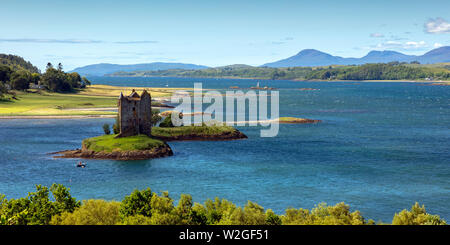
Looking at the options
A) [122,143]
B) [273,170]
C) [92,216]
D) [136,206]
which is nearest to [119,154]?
[122,143]

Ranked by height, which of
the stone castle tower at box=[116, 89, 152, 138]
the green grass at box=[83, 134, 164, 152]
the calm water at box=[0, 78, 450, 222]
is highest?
the stone castle tower at box=[116, 89, 152, 138]

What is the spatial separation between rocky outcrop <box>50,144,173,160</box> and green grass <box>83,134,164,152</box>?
98 cm

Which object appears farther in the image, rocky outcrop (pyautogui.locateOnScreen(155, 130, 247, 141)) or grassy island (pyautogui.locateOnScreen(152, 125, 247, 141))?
rocky outcrop (pyautogui.locateOnScreen(155, 130, 247, 141))

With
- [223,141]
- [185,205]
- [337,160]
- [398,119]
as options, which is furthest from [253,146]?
[398,119]

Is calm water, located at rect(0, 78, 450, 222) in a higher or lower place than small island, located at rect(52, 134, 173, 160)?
lower

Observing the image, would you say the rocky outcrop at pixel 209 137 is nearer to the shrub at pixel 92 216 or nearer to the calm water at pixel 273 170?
the calm water at pixel 273 170

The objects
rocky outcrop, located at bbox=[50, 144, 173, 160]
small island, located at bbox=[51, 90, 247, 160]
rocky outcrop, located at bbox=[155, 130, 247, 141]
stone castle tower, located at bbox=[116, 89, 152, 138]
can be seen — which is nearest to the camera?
rocky outcrop, located at bbox=[50, 144, 173, 160]

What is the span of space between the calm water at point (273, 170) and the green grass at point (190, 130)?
621 cm

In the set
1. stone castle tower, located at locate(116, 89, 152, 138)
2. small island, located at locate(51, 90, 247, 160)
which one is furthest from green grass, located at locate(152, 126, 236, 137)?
stone castle tower, located at locate(116, 89, 152, 138)

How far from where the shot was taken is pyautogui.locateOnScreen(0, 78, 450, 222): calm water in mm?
75000

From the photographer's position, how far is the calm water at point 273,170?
75.0 metres

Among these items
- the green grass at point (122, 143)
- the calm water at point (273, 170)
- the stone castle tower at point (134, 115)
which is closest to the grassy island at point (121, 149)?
the green grass at point (122, 143)

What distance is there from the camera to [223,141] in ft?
427

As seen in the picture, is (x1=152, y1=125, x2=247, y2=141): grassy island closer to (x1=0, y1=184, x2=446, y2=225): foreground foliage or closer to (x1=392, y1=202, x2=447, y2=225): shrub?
(x1=0, y1=184, x2=446, y2=225): foreground foliage
